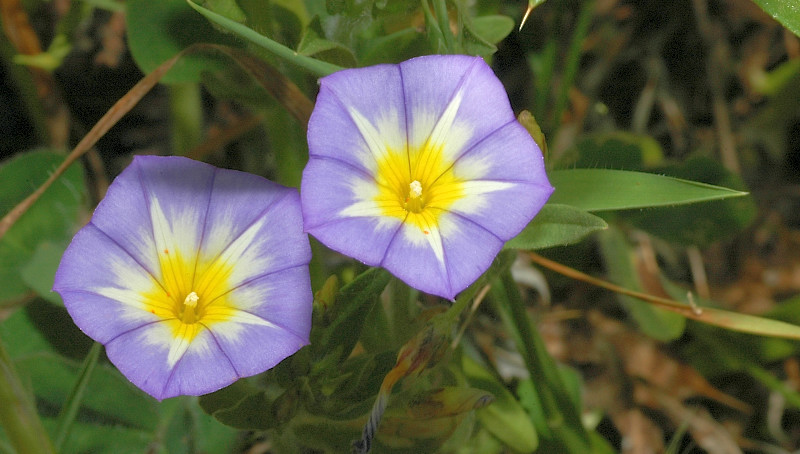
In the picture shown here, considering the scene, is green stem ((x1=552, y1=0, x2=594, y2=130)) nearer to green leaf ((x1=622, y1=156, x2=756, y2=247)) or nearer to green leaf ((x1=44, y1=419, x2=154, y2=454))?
green leaf ((x1=622, y1=156, x2=756, y2=247))

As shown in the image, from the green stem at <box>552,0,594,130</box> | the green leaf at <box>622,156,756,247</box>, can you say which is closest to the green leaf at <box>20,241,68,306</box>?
the green stem at <box>552,0,594,130</box>

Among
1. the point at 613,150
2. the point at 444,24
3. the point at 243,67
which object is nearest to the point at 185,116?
the point at 243,67

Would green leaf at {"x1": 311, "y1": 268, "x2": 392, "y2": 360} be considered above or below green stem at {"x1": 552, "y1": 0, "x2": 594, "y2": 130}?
below

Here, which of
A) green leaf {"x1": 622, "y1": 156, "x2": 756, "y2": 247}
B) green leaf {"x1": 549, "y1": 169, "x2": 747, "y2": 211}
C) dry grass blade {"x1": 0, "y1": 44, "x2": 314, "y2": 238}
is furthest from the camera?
green leaf {"x1": 622, "y1": 156, "x2": 756, "y2": 247}

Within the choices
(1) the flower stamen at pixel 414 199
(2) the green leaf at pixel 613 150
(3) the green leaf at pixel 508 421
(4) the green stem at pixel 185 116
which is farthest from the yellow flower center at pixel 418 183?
(4) the green stem at pixel 185 116

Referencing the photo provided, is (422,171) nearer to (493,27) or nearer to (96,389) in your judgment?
(493,27)

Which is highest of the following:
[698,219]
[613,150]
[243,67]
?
[243,67]

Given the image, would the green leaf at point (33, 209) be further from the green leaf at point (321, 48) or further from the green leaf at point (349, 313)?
the green leaf at point (349, 313)
